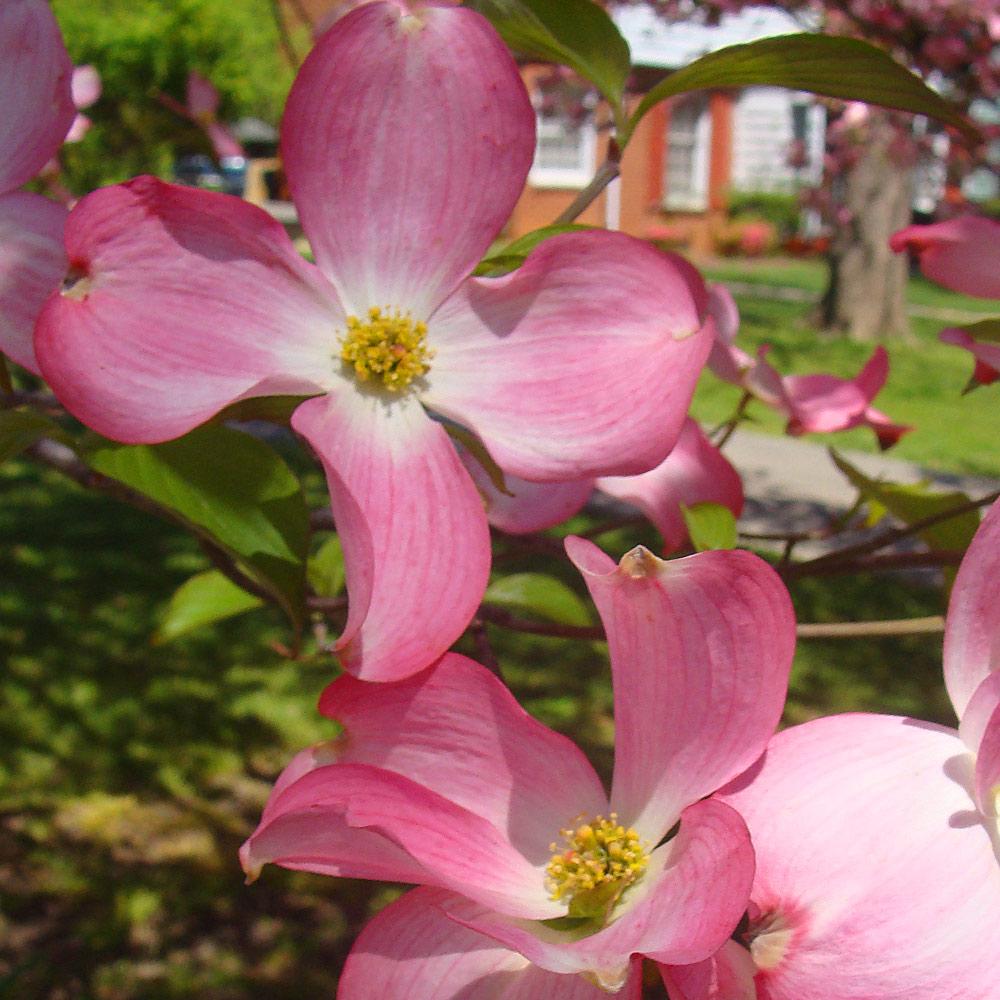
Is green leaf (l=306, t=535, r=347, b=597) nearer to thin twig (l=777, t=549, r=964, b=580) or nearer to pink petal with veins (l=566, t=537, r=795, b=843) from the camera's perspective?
thin twig (l=777, t=549, r=964, b=580)

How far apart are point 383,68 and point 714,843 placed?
23cm

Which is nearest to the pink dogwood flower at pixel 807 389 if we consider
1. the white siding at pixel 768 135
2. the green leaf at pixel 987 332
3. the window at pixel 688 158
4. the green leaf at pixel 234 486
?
the green leaf at pixel 987 332

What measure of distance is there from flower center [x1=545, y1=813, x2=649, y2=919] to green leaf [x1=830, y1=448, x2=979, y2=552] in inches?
12.2

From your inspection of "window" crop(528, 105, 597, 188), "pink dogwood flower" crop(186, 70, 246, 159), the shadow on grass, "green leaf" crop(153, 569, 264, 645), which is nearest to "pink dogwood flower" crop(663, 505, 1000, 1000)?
"green leaf" crop(153, 569, 264, 645)

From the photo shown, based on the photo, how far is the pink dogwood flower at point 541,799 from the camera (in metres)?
0.29

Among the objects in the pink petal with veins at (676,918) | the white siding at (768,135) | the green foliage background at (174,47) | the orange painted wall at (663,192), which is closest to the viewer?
the pink petal with veins at (676,918)

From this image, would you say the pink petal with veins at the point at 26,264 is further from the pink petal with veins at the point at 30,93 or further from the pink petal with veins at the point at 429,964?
the pink petal with veins at the point at 429,964

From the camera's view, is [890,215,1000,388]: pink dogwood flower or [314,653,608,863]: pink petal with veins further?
[890,215,1000,388]: pink dogwood flower

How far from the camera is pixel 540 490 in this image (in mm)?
494

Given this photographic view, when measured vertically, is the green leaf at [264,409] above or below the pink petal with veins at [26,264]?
below

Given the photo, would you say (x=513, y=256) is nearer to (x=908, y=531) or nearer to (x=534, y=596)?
(x=908, y=531)

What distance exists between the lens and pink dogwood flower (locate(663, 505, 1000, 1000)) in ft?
0.90

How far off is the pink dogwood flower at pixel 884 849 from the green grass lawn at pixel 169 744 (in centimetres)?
95

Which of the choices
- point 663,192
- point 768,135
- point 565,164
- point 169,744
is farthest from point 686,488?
point 768,135
